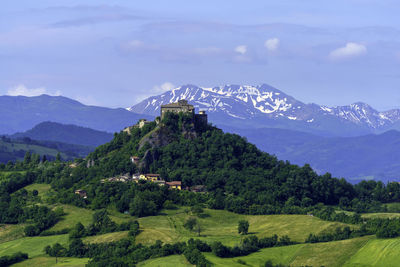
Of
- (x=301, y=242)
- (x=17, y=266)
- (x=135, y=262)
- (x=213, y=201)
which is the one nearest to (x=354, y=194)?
(x=213, y=201)

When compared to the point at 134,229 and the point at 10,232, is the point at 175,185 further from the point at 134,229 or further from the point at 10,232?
the point at 10,232

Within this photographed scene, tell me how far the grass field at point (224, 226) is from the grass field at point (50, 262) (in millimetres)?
14043

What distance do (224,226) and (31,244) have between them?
150ft

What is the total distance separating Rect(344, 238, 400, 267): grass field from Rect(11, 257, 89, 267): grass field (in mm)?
52900

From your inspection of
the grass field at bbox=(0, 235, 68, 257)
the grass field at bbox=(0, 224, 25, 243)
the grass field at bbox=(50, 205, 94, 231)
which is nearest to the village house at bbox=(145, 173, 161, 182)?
the grass field at bbox=(50, 205, 94, 231)

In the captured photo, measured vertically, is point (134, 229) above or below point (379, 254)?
below

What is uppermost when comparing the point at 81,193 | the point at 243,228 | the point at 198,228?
the point at 81,193

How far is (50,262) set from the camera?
131750 millimetres

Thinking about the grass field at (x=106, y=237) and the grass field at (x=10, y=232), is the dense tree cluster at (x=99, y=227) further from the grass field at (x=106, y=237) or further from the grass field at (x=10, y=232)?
the grass field at (x=10, y=232)

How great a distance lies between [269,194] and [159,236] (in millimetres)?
49087

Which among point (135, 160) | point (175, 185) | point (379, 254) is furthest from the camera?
point (135, 160)

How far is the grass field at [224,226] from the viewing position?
138 metres

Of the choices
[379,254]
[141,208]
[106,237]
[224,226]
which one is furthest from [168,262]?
[141,208]

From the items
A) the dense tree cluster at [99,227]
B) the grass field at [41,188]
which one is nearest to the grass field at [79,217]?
the dense tree cluster at [99,227]
